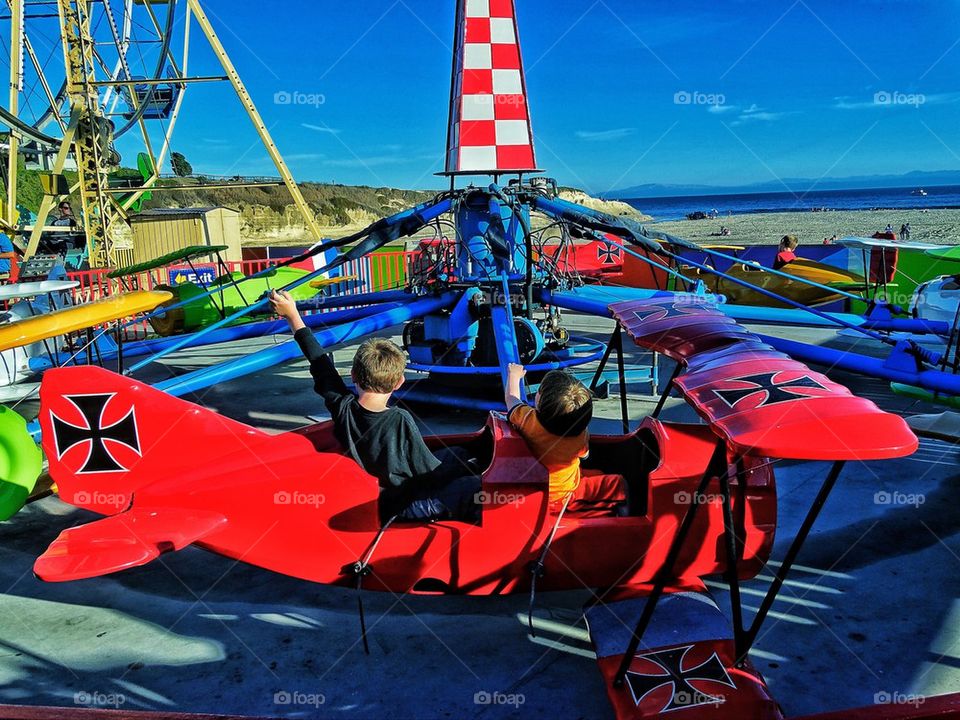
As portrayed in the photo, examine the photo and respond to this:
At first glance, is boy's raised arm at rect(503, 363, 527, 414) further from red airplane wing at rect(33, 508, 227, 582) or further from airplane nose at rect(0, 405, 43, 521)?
airplane nose at rect(0, 405, 43, 521)

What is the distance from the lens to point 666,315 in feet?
15.3

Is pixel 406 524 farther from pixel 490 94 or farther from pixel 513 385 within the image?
pixel 490 94

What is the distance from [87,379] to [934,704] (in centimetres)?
403

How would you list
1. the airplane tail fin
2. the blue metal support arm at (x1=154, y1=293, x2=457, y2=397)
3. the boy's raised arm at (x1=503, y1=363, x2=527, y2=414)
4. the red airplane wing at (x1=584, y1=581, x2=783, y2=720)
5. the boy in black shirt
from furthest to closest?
the blue metal support arm at (x1=154, y1=293, x2=457, y2=397)
the boy's raised arm at (x1=503, y1=363, x2=527, y2=414)
the airplane tail fin
the boy in black shirt
the red airplane wing at (x1=584, y1=581, x2=783, y2=720)

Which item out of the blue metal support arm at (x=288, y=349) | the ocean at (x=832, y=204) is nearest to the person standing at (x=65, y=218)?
the blue metal support arm at (x=288, y=349)

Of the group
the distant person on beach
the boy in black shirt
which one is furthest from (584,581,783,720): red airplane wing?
the distant person on beach

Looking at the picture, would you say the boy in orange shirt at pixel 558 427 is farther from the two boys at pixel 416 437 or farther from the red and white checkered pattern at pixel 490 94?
the red and white checkered pattern at pixel 490 94

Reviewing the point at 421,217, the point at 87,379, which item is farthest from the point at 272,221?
the point at 87,379

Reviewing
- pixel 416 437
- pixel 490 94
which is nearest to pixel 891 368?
pixel 416 437

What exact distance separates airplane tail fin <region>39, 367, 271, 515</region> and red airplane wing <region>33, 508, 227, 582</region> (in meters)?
0.30

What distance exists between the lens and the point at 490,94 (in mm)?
8195

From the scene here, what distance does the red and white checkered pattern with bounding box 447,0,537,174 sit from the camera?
8.15m

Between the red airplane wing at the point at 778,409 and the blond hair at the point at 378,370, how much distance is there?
145 cm

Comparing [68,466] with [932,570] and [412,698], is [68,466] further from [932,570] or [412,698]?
[932,570]
